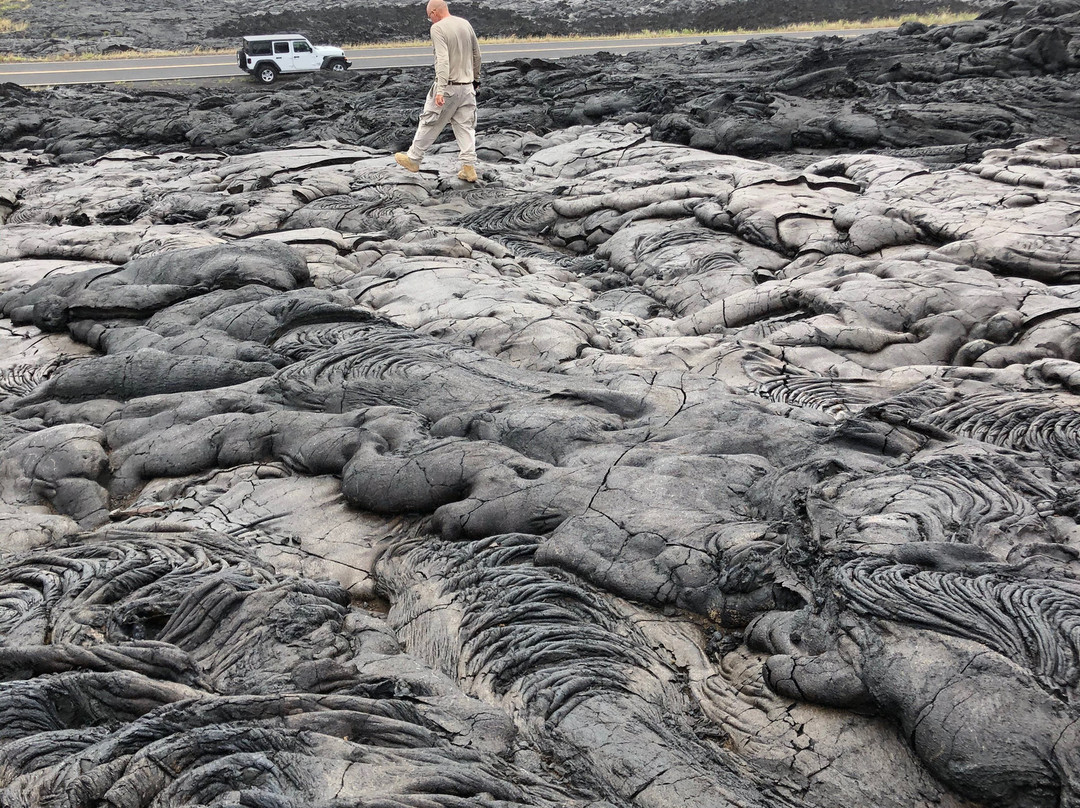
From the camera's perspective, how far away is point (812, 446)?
5125 millimetres

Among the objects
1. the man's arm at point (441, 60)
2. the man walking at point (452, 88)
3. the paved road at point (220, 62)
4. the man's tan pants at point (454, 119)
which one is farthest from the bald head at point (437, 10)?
the paved road at point (220, 62)

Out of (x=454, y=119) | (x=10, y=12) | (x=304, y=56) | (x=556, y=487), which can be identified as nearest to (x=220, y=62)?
(x=304, y=56)

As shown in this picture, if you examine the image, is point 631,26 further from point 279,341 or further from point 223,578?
point 223,578

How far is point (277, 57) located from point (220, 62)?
3787mm

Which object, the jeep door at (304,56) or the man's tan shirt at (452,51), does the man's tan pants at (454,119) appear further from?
the jeep door at (304,56)

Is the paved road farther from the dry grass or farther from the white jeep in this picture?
the white jeep

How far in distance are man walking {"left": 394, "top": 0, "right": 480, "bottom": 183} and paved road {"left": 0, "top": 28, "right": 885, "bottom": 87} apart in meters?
11.4

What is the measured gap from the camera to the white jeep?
20125 mm

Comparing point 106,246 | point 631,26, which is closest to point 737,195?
point 106,246

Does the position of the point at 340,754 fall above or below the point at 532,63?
below

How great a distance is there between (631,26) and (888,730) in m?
26.7

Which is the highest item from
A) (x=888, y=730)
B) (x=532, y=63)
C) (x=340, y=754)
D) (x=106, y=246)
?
(x=532, y=63)

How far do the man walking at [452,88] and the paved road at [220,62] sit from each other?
11.4 m

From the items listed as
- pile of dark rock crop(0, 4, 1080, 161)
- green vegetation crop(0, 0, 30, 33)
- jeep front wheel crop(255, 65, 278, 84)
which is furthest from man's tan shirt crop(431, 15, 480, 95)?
green vegetation crop(0, 0, 30, 33)
